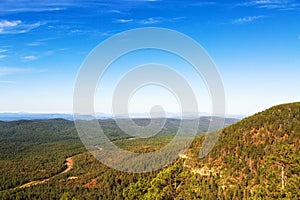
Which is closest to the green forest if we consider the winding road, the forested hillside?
the forested hillside

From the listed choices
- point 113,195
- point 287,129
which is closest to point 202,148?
point 287,129

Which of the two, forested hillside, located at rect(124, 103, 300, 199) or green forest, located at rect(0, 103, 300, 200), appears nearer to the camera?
forested hillside, located at rect(124, 103, 300, 199)

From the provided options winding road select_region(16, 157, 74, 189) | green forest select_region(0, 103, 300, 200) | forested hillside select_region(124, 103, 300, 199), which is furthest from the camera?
winding road select_region(16, 157, 74, 189)

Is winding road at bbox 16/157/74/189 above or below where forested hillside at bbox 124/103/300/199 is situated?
below

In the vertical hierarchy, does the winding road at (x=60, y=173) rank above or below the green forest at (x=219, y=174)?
below

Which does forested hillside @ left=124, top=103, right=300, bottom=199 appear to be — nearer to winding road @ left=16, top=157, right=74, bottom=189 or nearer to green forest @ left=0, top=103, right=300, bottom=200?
green forest @ left=0, top=103, right=300, bottom=200

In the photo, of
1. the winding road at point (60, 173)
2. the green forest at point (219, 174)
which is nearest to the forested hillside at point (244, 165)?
the green forest at point (219, 174)

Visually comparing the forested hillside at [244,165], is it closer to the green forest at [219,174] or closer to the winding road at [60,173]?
the green forest at [219,174]

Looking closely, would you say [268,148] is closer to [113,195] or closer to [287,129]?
[287,129]

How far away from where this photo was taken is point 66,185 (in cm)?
11862

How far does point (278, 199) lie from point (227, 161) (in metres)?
52.2

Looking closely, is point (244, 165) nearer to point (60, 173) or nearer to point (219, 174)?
point (219, 174)

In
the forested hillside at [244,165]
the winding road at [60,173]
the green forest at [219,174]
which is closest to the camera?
the forested hillside at [244,165]

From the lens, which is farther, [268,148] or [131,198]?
[268,148]
